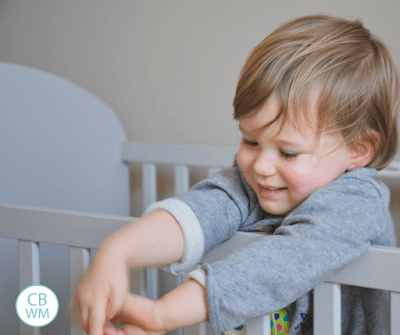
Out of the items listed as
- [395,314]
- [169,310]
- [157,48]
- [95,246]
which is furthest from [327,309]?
[157,48]

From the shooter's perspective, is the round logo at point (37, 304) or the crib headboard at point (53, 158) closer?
the round logo at point (37, 304)

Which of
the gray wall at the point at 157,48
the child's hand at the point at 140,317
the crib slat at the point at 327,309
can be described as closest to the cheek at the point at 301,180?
the crib slat at the point at 327,309

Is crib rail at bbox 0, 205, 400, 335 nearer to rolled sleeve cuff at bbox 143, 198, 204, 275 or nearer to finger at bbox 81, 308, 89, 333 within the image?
rolled sleeve cuff at bbox 143, 198, 204, 275

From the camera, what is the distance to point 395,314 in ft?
1.47

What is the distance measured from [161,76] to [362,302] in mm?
934

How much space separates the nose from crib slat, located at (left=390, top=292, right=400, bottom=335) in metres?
0.19

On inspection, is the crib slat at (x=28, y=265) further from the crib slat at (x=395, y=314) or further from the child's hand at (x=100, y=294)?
the crib slat at (x=395, y=314)

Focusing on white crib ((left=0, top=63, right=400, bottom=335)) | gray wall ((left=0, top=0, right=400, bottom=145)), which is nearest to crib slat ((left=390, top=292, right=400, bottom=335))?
white crib ((left=0, top=63, right=400, bottom=335))

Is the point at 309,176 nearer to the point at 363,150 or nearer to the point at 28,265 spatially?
the point at 363,150

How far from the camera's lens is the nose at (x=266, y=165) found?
21.1 inches

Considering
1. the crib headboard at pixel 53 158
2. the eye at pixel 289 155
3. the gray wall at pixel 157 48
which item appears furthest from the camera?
the gray wall at pixel 157 48

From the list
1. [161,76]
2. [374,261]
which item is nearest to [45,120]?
[161,76]

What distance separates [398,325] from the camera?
0.44 meters

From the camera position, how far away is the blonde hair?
20.2 inches
